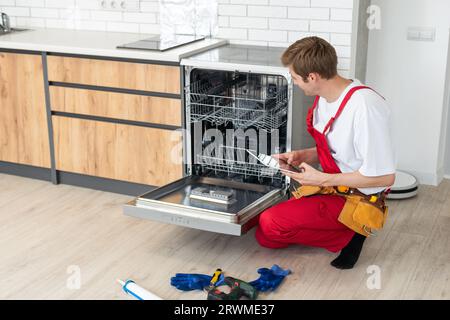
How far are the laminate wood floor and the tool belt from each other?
210mm

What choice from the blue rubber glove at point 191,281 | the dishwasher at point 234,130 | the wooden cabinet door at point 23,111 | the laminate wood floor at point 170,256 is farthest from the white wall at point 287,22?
the blue rubber glove at point 191,281

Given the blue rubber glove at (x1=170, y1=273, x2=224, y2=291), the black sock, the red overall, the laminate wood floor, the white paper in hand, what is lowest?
the laminate wood floor

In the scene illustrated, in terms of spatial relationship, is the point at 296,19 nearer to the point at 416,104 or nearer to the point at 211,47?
the point at 211,47

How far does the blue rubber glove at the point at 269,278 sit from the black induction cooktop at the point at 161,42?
4.44ft

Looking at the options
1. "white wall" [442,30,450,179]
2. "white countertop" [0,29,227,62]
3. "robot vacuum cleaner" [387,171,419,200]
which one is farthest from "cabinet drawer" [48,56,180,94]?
"white wall" [442,30,450,179]

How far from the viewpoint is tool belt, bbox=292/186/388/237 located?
290 centimetres

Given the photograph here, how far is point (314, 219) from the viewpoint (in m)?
3.00

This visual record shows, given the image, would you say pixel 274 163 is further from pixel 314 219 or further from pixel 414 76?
pixel 414 76

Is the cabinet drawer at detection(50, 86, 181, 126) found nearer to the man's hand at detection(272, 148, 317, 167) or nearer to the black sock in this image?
the man's hand at detection(272, 148, 317, 167)

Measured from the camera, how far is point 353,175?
2822 mm

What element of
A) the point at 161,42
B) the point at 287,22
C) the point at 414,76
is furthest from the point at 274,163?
the point at 414,76

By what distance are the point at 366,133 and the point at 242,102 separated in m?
0.91

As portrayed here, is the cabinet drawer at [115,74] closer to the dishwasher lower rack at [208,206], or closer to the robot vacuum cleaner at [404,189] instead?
the dishwasher lower rack at [208,206]

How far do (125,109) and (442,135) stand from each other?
1897mm
